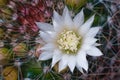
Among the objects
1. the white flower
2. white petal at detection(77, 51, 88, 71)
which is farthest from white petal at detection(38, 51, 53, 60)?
white petal at detection(77, 51, 88, 71)

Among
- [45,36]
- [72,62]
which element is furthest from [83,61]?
[45,36]

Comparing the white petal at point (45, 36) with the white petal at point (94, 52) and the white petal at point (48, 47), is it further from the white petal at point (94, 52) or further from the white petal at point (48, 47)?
the white petal at point (94, 52)

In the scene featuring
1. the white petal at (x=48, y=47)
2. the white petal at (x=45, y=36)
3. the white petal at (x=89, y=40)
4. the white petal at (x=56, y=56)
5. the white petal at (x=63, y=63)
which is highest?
the white petal at (x=45, y=36)

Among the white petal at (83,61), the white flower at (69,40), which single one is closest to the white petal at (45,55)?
the white flower at (69,40)

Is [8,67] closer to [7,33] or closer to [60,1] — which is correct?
[7,33]

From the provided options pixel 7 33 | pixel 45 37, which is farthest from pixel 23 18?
pixel 45 37

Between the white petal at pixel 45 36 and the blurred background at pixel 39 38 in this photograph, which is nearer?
the white petal at pixel 45 36
